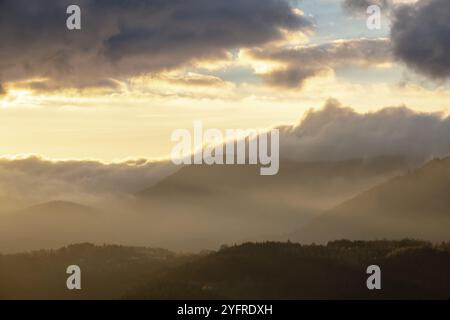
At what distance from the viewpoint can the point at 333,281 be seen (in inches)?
7411
